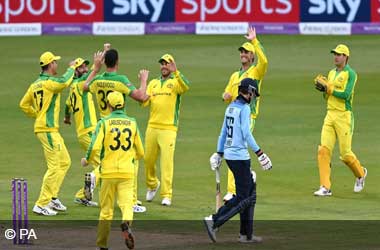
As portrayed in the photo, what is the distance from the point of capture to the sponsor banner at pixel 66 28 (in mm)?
43438

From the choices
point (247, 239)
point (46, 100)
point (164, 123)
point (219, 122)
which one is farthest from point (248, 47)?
point (219, 122)

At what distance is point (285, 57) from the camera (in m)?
39.4

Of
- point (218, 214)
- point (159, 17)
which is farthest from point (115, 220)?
point (159, 17)

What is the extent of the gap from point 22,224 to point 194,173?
19.9ft

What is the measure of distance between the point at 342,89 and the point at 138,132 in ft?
19.1

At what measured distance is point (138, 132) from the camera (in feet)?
53.9

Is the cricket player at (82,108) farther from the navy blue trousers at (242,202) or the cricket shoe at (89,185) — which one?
the navy blue trousers at (242,202)

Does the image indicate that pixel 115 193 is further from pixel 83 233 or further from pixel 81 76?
pixel 81 76

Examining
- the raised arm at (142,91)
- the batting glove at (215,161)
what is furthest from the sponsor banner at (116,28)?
the batting glove at (215,161)

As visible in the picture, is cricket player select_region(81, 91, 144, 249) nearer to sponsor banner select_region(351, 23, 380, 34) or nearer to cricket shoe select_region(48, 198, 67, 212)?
cricket shoe select_region(48, 198, 67, 212)

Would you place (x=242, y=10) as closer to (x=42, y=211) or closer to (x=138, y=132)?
(x=42, y=211)

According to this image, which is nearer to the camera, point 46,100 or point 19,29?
point 46,100

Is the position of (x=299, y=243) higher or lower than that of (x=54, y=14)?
lower

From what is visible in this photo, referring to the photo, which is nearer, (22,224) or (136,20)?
(22,224)
